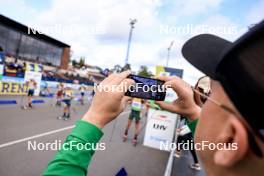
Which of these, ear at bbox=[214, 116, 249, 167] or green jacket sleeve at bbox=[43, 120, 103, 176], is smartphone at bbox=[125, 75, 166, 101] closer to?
green jacket sleeve at bbox=[43, 120, 103, 176]

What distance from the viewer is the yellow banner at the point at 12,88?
15.2 metres

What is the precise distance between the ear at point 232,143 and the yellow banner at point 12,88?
16632 mm

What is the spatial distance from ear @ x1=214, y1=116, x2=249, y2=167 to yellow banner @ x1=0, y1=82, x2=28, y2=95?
1663cm

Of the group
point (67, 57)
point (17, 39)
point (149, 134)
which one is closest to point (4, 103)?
point (149, 134)

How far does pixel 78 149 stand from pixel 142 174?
503 centimetres

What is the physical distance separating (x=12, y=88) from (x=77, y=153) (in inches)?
662

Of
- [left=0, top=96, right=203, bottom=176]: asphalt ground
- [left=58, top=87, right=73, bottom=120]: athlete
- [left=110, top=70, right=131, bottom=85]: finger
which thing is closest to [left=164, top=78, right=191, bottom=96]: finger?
[left=110, top=70, right=131, bottom=85]: finger

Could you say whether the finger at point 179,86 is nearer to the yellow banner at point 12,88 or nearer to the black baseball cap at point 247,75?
the black baseball cap at point 247,75

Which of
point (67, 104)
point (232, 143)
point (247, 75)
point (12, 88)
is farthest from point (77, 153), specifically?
point (12, 88)

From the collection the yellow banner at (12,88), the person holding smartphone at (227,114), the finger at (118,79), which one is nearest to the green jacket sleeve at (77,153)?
the person holding smartphone at (227,114)

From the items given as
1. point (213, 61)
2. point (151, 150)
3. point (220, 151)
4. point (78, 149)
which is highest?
point (213, 61)

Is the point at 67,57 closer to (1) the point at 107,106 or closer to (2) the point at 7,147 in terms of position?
(2) the point at 7,147

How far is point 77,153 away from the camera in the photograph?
3.39 ft

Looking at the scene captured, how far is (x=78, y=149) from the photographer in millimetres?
1047
